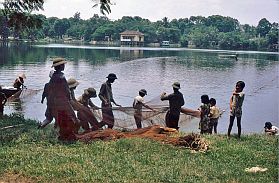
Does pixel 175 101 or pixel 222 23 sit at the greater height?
pixel 222 23

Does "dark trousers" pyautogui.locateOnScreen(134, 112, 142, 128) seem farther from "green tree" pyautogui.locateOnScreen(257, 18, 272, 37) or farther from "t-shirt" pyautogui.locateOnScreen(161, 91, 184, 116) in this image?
"green tree" pyautogui.locateOnScreen(257, 18, 272, 37)

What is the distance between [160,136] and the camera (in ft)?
31.0

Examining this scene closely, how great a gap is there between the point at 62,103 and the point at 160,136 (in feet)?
7.49

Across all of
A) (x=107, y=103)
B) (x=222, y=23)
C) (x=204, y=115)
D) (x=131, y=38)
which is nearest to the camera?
(x=107, y=103)

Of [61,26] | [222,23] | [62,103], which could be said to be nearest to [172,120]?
[62,103]

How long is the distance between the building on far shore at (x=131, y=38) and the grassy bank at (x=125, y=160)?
459ft

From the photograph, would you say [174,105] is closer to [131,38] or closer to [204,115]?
[204,115]

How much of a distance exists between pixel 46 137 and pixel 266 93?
2944 centimetres

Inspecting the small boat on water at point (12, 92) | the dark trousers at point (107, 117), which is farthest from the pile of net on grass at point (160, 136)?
the small boat on water at point (12, 92)

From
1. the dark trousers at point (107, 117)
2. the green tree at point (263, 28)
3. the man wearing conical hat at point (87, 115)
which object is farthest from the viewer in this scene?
the green tree at point (263, 28)

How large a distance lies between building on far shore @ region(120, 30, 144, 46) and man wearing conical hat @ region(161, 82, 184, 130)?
13762 cm

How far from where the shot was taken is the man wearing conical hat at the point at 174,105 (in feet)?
36.1

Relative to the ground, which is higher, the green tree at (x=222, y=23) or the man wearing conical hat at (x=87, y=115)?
the green tree at (x=222, y=23)

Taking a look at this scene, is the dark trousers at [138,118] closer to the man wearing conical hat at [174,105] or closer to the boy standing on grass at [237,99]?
the man wearing conical hat at [174,105]
